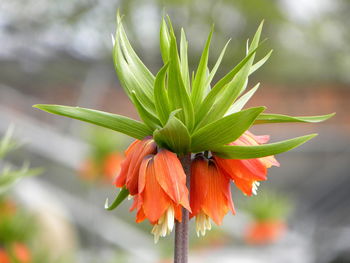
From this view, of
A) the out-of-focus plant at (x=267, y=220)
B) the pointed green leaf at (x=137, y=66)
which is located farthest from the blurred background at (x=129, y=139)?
the pointed green leaf at (x=137, y=66)

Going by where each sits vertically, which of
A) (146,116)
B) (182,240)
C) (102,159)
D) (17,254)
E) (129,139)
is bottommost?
(182,240)

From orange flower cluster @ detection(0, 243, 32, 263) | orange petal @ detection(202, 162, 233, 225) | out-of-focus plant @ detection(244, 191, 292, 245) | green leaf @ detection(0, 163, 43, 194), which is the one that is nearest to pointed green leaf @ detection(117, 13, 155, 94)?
orange petal @ detection(202, 162, 233, 225)

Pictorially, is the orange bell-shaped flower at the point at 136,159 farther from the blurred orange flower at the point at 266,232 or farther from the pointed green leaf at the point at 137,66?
the blurred orange flower at the point at 266,232

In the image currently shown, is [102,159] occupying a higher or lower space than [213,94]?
higher

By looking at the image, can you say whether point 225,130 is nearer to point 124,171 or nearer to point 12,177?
point 124,171

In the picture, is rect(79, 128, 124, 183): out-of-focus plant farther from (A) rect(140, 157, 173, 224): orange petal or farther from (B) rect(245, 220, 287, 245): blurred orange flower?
(A) rect(140, 157, 173, 224): orange petal

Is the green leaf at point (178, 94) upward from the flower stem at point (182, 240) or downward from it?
upward

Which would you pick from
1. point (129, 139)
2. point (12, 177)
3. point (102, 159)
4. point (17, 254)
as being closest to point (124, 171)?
point (12, 177)
